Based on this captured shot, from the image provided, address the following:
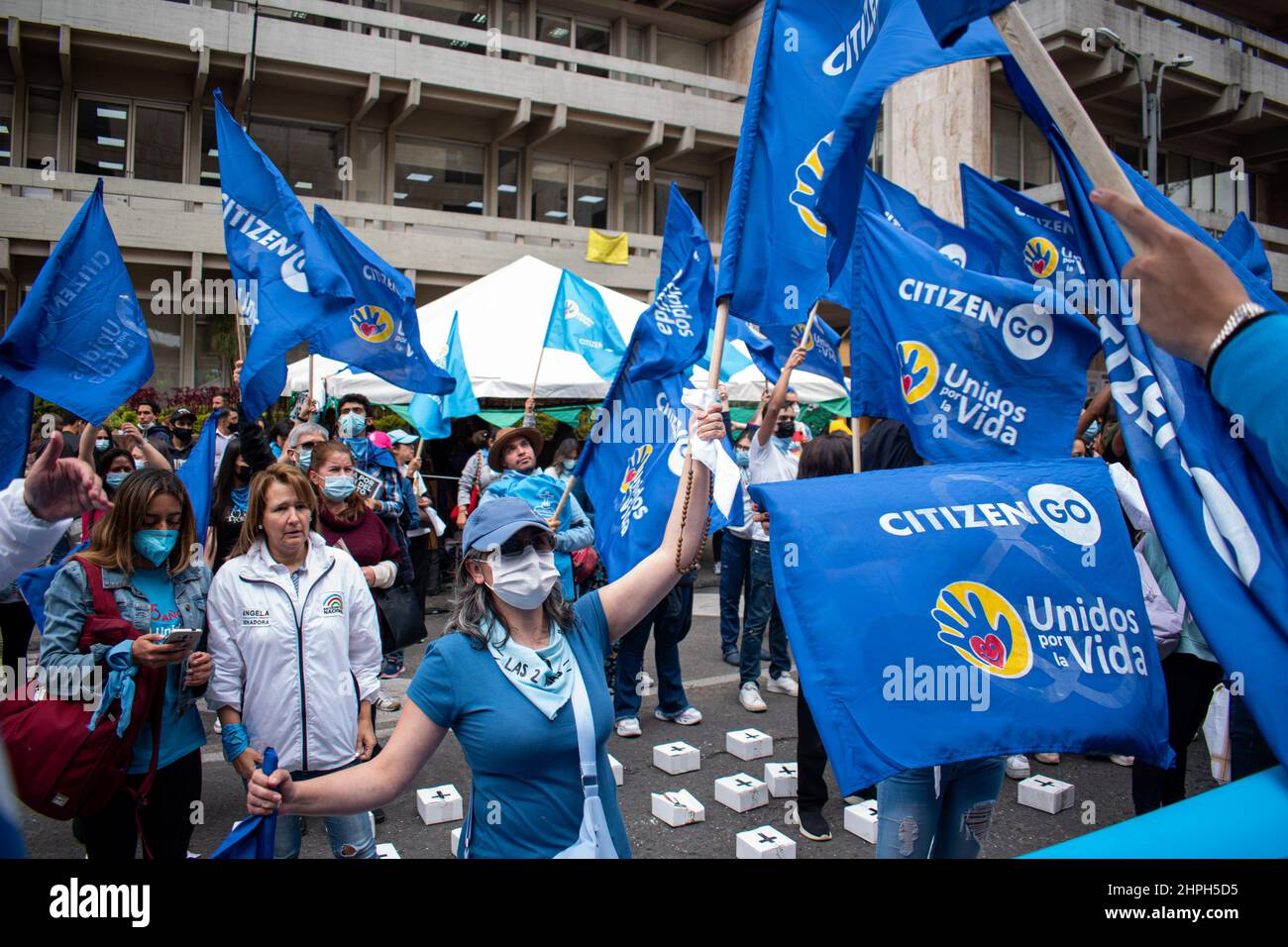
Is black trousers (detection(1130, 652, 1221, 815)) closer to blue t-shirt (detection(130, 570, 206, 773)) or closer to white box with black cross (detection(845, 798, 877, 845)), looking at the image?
white box with black cross (detection(845, 798, 877, 845))

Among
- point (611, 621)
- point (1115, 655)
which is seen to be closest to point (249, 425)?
point (611, 621)

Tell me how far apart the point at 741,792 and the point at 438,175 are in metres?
20.9

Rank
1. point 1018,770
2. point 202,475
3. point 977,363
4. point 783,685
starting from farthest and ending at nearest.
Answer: point 783,685 < point 1018,770 < point 202,475 < point 977,363

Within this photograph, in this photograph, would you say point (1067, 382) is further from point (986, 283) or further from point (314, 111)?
point (314, 111)

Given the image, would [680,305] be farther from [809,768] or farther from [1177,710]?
[1177,710]

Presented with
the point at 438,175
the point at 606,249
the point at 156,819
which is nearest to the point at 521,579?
the point at 156,819

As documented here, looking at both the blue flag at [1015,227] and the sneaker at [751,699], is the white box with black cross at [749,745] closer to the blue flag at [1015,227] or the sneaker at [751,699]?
the sneaker at [751,699]

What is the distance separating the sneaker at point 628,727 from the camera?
644 cm

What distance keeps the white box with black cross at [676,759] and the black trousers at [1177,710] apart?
2.52m

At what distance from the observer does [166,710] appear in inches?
141

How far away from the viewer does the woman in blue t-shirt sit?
2.39 metres

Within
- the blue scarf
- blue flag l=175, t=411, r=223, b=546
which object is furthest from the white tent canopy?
the blue scarf

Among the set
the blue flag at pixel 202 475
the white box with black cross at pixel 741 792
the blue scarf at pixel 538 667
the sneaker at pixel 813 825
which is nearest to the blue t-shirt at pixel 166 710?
the blue flag at pixel 202 475
